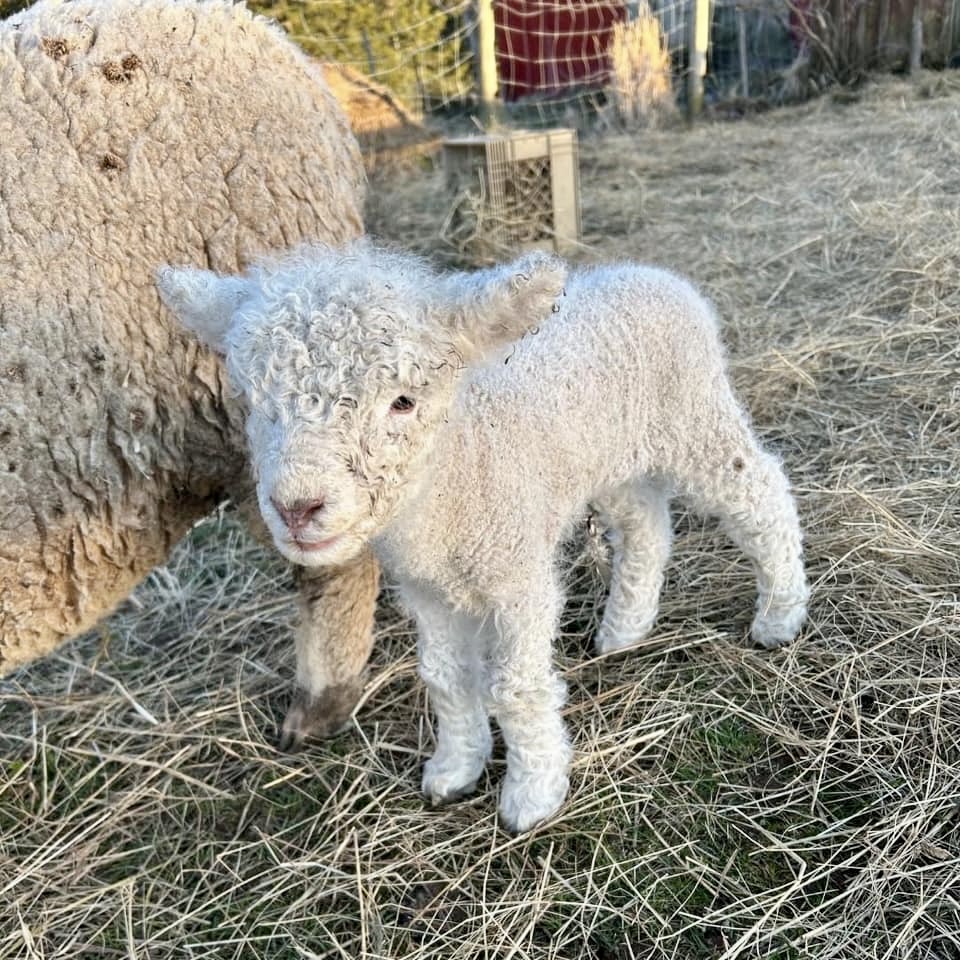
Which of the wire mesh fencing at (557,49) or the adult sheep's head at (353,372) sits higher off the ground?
the wire mesh fencing at (557,49)

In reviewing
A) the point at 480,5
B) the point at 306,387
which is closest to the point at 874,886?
the point at 306,387

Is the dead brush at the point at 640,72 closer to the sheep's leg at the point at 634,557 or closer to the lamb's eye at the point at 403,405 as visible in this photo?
the sheep's leg at the point at 634,557

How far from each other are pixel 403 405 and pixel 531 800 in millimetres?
1241

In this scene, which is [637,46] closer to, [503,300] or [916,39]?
[916,39]

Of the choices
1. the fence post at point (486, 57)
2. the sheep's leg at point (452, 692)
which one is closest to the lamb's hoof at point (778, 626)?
the sheep's leg at point (452, 692)

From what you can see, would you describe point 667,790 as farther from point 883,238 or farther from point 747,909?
point 883,238

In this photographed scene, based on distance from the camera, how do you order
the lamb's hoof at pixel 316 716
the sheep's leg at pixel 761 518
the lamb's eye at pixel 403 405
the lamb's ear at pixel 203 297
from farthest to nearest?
the lamb's hoof at pixel 316 716
the sheep's leg at pixel 761 518
the lamb's ear at pixel 203 297
the lamb's eye at pixel 403 405

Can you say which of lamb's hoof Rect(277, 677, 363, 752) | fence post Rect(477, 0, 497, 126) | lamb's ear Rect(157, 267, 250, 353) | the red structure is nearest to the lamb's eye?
lamb's ear Rect(157, 267, 250, 353)

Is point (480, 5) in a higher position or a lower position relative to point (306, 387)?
higher

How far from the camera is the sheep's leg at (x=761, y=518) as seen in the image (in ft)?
7.94

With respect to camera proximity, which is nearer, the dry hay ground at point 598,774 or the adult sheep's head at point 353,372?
the adult sheep's head at point 353,372

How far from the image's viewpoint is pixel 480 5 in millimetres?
7773

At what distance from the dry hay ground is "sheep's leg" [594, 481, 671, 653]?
87 millimetres

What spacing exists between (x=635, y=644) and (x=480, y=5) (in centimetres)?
690
